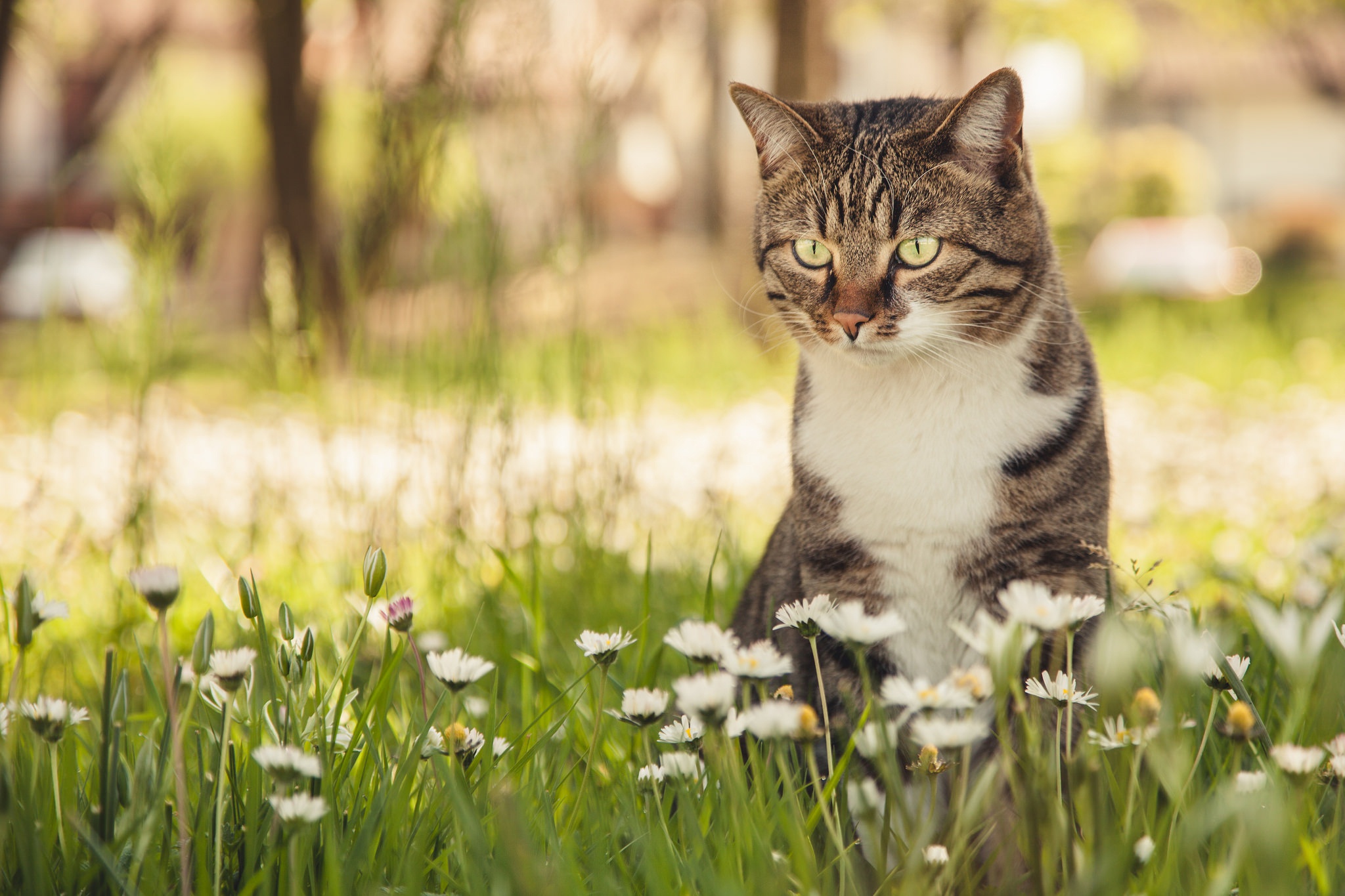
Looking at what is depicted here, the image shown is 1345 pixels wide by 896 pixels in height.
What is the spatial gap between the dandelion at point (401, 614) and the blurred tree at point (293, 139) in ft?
18.0

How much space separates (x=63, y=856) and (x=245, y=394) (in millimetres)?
5997

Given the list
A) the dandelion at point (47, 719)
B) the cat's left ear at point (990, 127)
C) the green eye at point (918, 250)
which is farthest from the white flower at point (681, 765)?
the cat's left ear at point (990, 127)

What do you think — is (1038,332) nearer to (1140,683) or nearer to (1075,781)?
(1140,683)

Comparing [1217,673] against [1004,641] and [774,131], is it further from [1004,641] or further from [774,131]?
[774,131]

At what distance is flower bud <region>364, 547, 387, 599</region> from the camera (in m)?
1.41

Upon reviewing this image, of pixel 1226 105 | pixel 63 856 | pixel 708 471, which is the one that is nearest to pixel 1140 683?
pixel 63 856

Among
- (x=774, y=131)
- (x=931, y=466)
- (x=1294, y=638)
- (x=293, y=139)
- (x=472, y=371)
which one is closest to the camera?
(x=1294, y=638)

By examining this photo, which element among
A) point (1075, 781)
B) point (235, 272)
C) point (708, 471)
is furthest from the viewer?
point (235, 272)

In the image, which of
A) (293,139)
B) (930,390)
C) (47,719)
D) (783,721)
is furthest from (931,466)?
(293,139)

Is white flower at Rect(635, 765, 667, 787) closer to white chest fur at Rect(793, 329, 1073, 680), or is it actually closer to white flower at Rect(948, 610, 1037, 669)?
white flower at Rect(948, 610, 1037, 669)

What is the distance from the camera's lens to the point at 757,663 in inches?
51.8

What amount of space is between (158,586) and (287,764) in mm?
234

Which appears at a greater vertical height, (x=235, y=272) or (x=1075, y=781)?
(x=1075, y=781)

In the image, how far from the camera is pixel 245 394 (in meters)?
6.94
